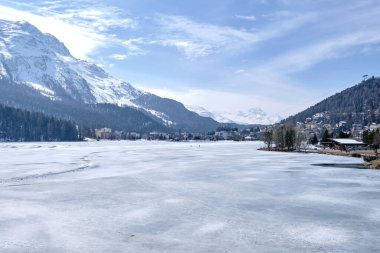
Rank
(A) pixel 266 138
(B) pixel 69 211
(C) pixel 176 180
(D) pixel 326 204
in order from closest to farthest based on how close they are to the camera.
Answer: (B) pixel 69 211 < (D) pixel 326 204 < (C) pixel 176 180 < (A) pixel 266 138

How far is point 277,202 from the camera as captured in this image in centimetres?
3456

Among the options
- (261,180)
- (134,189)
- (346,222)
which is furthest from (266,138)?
(346,222)

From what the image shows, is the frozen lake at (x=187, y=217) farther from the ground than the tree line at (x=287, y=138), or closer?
closer

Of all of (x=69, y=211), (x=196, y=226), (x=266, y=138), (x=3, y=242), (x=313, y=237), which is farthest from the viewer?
(x=266, y=138)

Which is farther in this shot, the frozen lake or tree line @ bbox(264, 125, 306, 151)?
tree line @ bbox(264, 125, 306, 151)

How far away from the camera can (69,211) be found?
2970 cm

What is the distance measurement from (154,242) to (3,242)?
286 inches

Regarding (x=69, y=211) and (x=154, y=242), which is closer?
(x=154, y=242)

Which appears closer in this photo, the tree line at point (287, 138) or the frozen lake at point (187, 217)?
the frozen lake at point (187, 217)

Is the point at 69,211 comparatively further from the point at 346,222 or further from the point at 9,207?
the point at 346,222

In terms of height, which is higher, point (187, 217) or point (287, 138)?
point (287, 138)

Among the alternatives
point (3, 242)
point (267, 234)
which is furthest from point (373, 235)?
point (3, 242)

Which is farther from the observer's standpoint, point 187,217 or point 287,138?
point 287,138

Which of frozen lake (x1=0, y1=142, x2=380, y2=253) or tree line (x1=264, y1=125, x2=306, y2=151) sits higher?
tree line (x1=264, y1=125, x2=306, y2=151)
